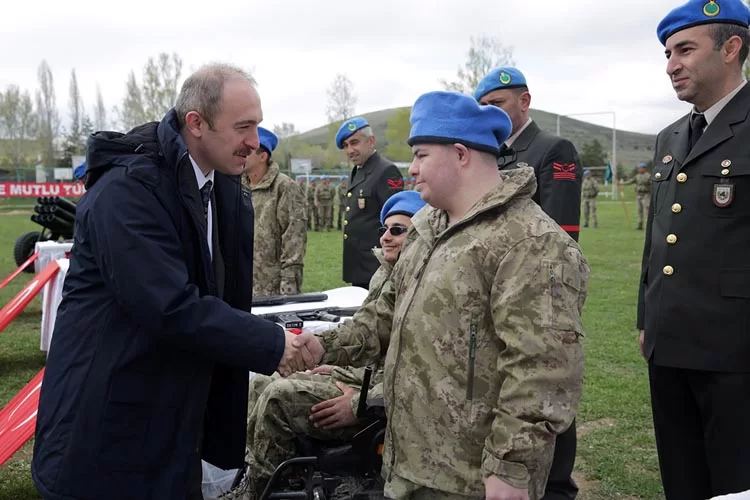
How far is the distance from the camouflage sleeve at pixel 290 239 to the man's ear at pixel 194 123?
3187 millimetres

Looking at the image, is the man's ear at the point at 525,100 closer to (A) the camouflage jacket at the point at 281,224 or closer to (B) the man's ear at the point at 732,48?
(B) the man's ear at the point at 732,48

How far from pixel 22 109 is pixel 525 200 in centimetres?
6858

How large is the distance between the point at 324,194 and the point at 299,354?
71.6 ft

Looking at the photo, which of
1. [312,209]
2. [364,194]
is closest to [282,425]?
[364,194]

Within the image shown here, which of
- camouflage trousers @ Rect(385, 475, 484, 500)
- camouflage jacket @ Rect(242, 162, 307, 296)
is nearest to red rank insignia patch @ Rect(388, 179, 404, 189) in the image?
camouflage jacket @ Rect(242, 162, 307, 296)

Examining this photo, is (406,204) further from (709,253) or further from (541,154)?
(709,253)

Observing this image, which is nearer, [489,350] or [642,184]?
[489,350]

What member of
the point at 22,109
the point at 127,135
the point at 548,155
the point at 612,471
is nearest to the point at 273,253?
the point at 548,155

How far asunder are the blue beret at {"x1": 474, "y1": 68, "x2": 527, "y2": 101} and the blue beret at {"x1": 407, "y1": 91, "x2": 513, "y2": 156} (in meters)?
1.85

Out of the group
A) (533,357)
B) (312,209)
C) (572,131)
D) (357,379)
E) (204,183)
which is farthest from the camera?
(572,131)

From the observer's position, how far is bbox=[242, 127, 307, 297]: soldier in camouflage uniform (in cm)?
548

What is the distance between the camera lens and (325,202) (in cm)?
2430

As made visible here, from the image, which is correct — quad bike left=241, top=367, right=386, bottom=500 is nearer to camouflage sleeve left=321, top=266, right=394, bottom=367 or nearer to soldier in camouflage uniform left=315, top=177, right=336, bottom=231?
camouflage sleeve left=321, top=266, right=394, bottom=367

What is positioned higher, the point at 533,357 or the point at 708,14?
the point at 708,14
